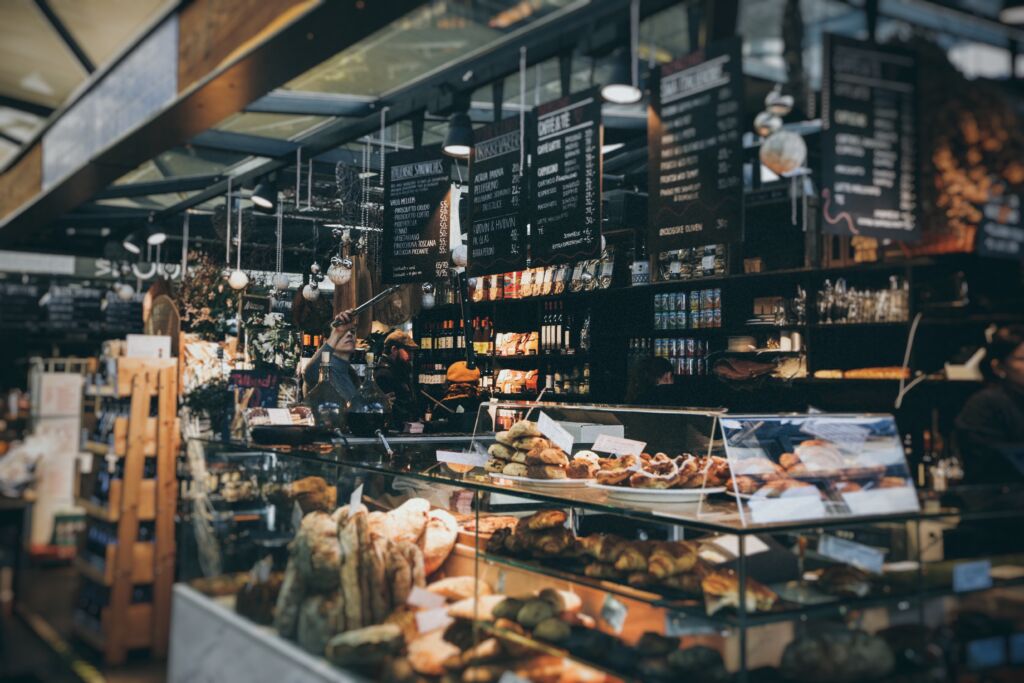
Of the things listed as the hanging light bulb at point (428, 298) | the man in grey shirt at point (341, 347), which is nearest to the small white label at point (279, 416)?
the man in grey shirt at point (341, 347)

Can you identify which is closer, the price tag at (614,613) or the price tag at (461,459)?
the price tag at (614,613)

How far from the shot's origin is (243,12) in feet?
10.3

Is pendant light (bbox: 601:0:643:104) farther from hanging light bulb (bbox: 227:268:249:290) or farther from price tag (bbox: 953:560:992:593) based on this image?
hanging light bulb (bbox: 227:268:249:290)

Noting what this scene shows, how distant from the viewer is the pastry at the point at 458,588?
2.85 meters

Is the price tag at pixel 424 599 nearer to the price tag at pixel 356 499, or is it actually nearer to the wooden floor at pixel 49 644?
the price tag at pixel 356 499

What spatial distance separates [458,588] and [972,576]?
1632 mm

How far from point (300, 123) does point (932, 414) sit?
16.3 feet

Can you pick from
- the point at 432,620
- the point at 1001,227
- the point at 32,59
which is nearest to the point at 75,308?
the point at 32,59

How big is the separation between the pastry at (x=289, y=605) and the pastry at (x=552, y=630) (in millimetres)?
874

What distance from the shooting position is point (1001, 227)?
246 cm

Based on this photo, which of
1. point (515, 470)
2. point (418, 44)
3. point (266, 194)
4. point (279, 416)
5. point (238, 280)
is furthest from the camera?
point (238, 280)

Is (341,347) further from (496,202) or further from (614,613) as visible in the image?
(614,613)

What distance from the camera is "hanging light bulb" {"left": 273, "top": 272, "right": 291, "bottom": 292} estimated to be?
8773 millimetres

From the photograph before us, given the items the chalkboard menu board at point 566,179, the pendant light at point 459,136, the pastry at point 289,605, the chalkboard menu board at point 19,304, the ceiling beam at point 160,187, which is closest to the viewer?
the pastry at point 289,605
